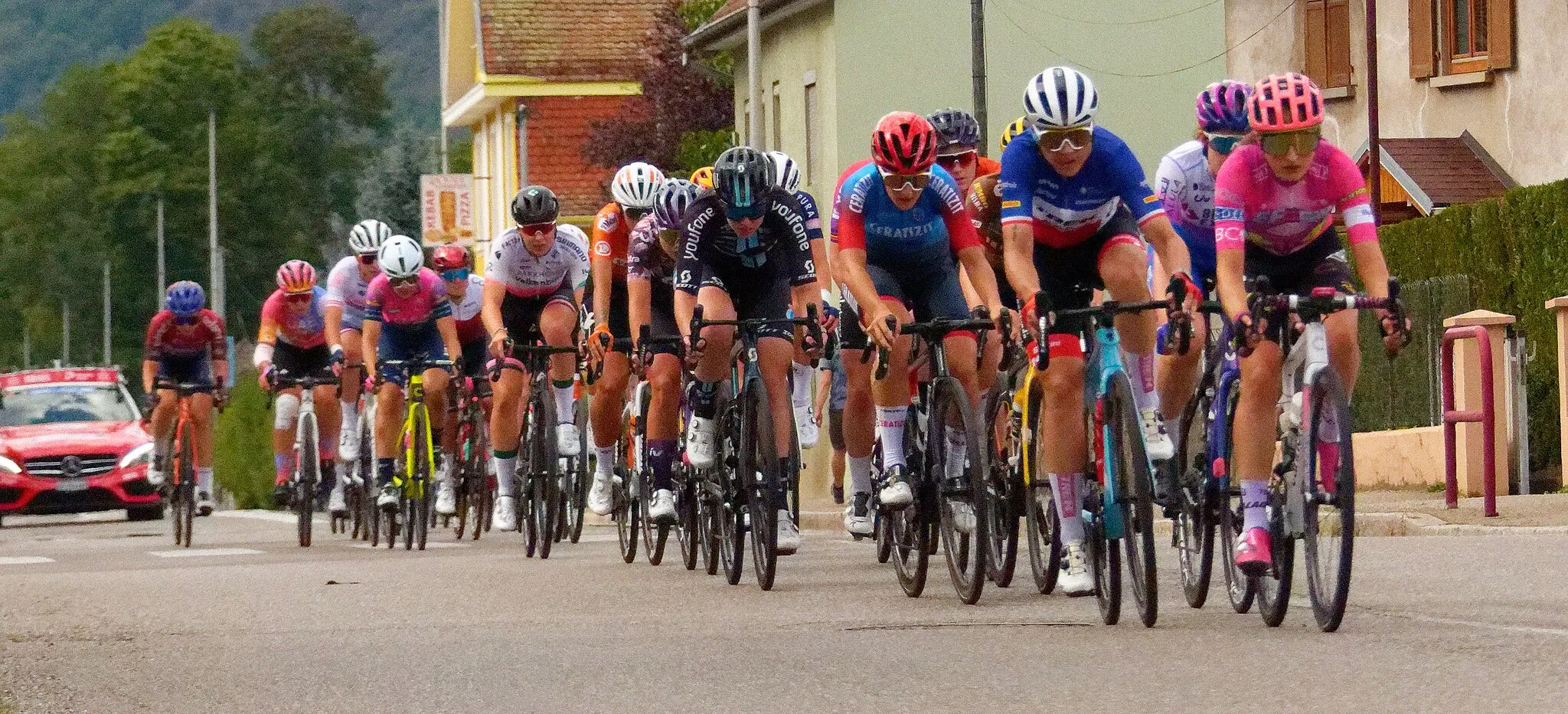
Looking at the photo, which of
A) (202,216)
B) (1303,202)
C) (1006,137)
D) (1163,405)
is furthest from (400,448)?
(202,216)

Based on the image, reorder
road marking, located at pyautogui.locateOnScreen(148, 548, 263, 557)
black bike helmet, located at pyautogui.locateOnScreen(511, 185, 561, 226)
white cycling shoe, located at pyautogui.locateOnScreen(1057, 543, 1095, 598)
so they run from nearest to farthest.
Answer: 1. white cycling shoe, located at pyautogui.locateOnScreen(1057, 543, 1095, 598)
2. black bike helmet, located at pyautogui.locateOnScreen(511, 185, 561, 226)
3. road marking, located at pyautogui.locateOnScreen(148, 548, 263, 557)

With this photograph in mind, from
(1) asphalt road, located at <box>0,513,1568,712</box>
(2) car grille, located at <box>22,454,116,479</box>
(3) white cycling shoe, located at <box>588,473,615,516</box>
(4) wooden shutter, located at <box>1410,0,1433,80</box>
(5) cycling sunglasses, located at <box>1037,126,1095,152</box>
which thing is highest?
(4) wooden shutter, located at <box>1410,0,1433,80</box>

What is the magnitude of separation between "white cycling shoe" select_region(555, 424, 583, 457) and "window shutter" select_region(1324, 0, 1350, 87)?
74.3ft

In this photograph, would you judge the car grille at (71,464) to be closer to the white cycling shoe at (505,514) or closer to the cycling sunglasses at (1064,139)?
the white cycling shoe at (505,514)

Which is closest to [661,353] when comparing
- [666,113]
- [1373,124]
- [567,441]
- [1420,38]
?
[567,441]

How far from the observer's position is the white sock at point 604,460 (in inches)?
606

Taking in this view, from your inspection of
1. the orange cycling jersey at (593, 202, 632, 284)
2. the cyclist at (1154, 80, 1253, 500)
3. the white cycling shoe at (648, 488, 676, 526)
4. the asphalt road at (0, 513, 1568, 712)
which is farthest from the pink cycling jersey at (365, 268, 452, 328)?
the cyclist at (1154, 80, 1253, 500)

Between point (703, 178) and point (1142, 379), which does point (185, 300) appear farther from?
point (1142, 379)

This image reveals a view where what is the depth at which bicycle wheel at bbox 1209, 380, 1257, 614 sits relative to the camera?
9.29 metres

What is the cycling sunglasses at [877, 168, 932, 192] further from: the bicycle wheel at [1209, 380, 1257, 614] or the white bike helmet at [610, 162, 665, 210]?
the white bike helmet at [610, 162, 665, 210]

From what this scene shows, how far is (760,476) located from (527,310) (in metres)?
4.89

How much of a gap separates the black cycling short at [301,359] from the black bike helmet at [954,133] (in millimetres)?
8302

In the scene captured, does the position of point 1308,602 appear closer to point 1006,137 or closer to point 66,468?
point 1006,137

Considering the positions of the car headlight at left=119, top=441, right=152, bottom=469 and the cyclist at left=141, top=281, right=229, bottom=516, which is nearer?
the cyclist at left=141, top=281, right=229, bottom=516
